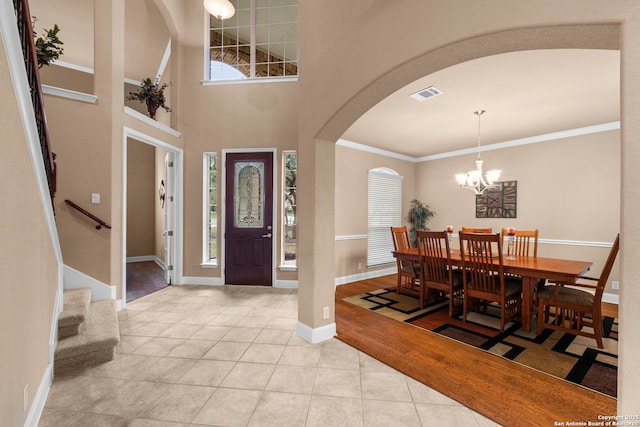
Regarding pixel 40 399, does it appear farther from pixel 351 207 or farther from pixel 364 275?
pixel 364 275

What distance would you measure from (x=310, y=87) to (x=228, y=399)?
9.14 feet

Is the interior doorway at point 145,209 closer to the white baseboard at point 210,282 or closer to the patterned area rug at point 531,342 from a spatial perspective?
the white baseboard at point 210,282

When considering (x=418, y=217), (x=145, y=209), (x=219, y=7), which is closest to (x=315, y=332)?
(x=418, y=217)

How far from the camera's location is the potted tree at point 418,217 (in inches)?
247

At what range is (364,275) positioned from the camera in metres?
5.59

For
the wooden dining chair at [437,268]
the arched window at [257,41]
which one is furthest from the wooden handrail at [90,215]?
the wooden dining chair at [437,268]

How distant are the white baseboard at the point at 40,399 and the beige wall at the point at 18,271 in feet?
0.13

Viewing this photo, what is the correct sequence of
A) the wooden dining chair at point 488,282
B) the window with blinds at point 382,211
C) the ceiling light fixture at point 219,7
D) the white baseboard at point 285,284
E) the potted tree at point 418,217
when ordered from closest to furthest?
the wooden dining chair at point 488,282 < the ceiling light fixture at point 219,7 < the white baseboard at point 285,284 < the window with blinds at point 382,211 < the potted tree at point 418,217

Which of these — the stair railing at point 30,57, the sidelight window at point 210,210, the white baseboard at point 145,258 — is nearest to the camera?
the stair railing at point 30,57

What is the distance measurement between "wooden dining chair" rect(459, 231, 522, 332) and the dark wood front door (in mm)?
3003

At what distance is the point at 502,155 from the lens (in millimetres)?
5352

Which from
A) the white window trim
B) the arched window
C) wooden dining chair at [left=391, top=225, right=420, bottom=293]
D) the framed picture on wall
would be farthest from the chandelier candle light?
the white window trim

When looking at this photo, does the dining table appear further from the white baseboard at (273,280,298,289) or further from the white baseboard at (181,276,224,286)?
the white baseboard at (181,276,224,286)

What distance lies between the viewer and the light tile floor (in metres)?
1.73
